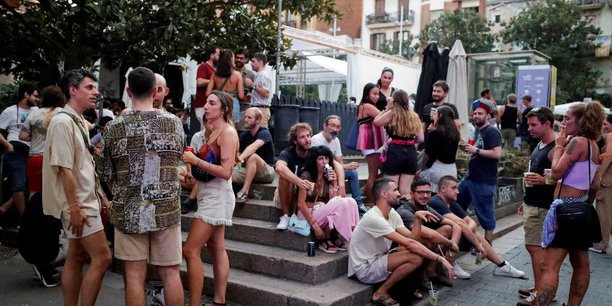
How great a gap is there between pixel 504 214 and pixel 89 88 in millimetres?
7729

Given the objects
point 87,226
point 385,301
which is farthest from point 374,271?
point 87,226

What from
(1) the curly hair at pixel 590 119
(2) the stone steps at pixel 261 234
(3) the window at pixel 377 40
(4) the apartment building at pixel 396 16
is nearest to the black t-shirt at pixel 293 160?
(2) the stone steps at pixel 261 234

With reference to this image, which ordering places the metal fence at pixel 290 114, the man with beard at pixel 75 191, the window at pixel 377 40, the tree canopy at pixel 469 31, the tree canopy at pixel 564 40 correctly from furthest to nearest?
the window at pixel 377 40, the tree canopy at pixel 469 31, the tree canopy at pixel 564 40, the metal fence at pixel 290 114, the man with beard at pixel 75 191

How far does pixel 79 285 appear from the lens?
13.8ft

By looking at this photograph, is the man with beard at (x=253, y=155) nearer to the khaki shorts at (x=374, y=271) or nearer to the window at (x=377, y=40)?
the khaki shorts at (x=374, y=271)

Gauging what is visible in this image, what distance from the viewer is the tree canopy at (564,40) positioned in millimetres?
36125

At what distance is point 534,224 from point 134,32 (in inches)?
291

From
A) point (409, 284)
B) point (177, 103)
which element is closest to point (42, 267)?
point (409, 284)

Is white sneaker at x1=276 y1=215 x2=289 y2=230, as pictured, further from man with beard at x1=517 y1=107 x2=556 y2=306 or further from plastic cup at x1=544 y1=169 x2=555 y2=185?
plastic cup at x1=544 y1=169 x2=555 y2=185

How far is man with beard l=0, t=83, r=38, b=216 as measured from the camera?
7.01 meters

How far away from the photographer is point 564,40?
1436 inches

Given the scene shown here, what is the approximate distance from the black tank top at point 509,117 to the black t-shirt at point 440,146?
705 cm

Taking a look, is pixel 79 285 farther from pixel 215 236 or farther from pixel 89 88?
pixel 89 88

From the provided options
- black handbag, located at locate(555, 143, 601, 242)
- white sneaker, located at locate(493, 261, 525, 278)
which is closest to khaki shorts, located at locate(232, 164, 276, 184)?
white sneaker, located at locate(493, 261, 525, 278)
